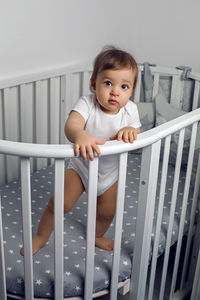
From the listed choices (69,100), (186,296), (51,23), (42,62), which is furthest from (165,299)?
(51,23)

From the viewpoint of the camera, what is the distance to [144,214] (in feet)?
3.82

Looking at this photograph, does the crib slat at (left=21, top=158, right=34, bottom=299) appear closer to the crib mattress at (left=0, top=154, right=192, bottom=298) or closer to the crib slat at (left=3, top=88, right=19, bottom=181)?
the crib mattress at (left=0, top=154, right=192, bottom=298)

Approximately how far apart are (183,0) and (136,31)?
0.29 meters

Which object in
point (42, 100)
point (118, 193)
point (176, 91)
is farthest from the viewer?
point (176, 91)

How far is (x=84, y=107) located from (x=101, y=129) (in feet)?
0.27

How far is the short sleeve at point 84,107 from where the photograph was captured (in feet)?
4.20

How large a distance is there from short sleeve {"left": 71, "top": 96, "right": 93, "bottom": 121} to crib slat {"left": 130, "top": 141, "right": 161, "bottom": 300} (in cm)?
25

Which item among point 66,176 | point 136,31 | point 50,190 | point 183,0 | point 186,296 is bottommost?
point 186,296

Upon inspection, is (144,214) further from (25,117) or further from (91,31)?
(91,31)

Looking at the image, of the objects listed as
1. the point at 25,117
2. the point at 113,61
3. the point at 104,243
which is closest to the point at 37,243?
the point at 104,243

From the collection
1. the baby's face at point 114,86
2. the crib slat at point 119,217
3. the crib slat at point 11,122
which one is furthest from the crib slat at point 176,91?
the crib slat at point 119,217

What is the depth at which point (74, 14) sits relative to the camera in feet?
6.57

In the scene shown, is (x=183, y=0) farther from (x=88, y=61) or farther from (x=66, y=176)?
(x=66, y=176)

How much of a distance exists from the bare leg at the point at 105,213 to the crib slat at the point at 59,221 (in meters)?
0.28
